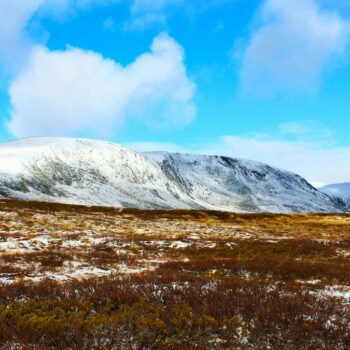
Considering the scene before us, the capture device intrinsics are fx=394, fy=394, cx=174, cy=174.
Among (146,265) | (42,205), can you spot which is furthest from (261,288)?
(42,205)

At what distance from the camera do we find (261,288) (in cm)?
1172

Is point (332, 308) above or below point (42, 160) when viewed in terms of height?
below

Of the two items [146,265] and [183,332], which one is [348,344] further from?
[146,265]

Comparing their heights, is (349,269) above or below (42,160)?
below

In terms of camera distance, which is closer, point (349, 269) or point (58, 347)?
point (58, 347)

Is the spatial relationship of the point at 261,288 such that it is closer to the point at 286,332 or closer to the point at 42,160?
the point at 286,332

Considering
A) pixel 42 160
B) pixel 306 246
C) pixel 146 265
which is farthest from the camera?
pixel 42 160

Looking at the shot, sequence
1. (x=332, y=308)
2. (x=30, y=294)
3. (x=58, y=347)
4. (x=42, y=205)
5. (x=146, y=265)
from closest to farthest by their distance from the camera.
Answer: (x=58, y=347) < (x=332, y=308) < (x=30, y=294) < (x=146, y=265) < (x=42, y=205)

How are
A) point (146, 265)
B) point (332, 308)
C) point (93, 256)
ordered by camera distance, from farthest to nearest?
point (93, 256) → point (146, 265) → point (332, 308)

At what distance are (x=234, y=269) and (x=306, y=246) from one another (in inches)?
534

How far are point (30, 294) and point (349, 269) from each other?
15206 mm

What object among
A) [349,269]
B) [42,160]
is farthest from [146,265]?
[42,160]

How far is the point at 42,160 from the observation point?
619 feet

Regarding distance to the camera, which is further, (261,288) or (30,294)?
(261,288)
